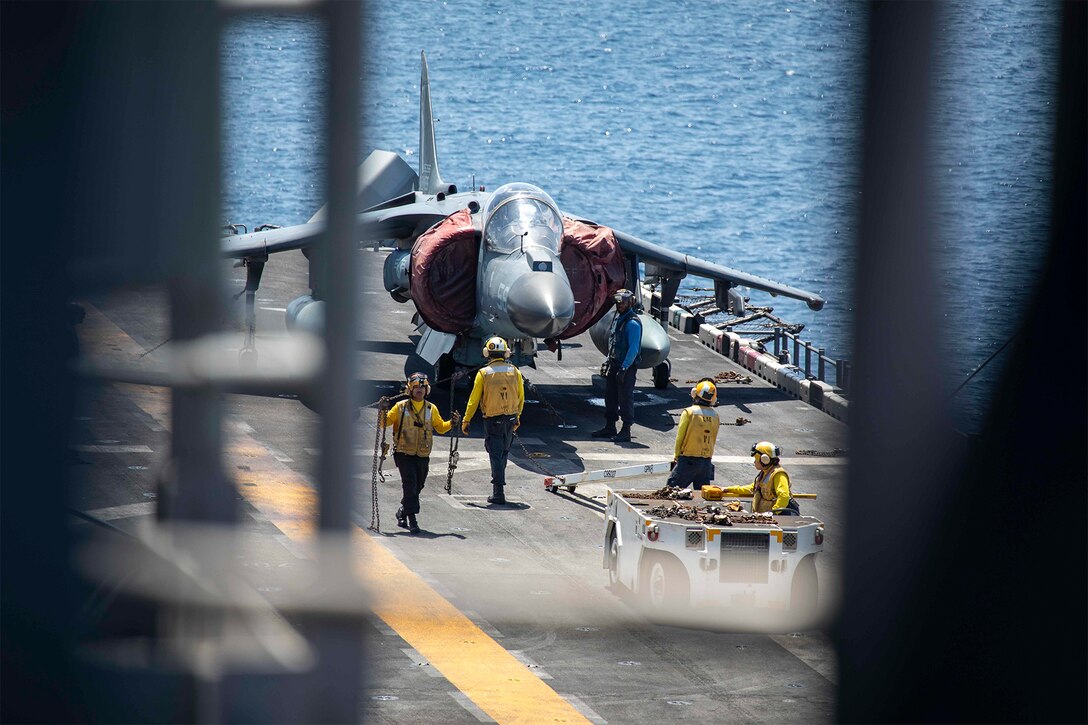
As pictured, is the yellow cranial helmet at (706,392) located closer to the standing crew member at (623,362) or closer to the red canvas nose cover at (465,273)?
the standing crew member at (623,362)

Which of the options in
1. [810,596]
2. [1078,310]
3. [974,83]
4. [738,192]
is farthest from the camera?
[738,192]

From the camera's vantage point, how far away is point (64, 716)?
11.5 feet

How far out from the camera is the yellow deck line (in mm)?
3348

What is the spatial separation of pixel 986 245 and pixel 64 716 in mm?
2438

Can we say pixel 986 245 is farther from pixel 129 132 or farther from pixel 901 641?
pixel 129 132

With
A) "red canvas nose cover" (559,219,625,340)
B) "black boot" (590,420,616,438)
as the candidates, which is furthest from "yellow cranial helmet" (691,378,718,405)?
"red canvas nose cover" (559,219,625,340)

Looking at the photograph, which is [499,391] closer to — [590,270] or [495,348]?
[495,348]

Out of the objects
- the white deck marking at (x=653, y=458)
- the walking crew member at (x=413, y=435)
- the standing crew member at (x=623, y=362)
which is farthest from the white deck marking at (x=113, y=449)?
the standing crew member at (x=623, y=362)

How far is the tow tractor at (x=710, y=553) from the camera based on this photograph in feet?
35.6

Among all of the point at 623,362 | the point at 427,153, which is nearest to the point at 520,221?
the point at 623,362

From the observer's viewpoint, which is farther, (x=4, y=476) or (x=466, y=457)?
(x=466, y=457)

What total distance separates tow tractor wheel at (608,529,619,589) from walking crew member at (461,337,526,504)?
2.82 m

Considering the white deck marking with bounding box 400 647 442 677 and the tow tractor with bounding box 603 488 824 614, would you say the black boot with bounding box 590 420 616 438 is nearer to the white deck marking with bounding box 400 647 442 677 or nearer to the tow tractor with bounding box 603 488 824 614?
the tow tractor with bounding box 603 488 824 614

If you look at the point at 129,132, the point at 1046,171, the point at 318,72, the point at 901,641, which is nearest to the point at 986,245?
the point at 1046,171
